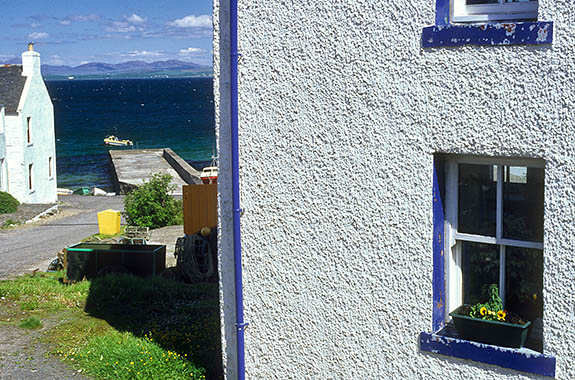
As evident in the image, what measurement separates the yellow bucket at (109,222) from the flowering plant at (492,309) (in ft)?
69.2

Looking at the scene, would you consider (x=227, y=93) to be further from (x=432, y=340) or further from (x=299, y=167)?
(x=432, y=340)

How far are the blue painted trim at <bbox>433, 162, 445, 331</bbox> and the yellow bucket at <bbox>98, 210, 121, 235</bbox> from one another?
20.8m

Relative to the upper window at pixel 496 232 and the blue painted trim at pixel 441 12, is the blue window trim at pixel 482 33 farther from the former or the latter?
the upper window at pixel 496 232

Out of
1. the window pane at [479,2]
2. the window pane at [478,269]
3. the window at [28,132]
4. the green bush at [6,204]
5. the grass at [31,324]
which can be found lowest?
the grass at [31,324]

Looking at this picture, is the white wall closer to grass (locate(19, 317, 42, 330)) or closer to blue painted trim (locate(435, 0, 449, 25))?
grass (locate(19, 317, 42, 330))

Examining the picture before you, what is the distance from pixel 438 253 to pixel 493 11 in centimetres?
212

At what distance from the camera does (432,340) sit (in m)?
6.29

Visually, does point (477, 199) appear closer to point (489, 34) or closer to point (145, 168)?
point (489, 34)

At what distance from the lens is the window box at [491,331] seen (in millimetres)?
5914

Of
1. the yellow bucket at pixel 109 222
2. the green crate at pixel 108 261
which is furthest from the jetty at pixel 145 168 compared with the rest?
the green crate at pixel 108 261

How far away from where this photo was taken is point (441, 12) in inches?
240

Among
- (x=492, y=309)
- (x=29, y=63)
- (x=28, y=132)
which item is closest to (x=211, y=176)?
(x=28, y=132)

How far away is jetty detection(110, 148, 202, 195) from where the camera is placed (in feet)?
164

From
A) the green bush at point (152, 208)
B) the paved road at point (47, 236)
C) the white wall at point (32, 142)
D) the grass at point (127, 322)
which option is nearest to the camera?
the grass at point (127, 322)
